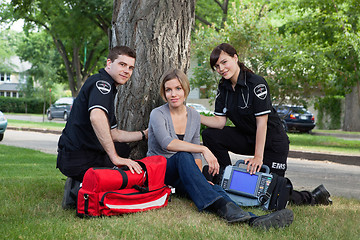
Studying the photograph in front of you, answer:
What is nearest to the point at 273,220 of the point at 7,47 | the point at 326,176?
the point at 326,176

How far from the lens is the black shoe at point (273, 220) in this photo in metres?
3.62

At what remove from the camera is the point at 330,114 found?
1166 inches

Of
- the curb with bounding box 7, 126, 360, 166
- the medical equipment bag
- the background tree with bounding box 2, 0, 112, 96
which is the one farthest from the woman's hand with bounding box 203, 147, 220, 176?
the background tree with bounding box 2, 0, 112, 96

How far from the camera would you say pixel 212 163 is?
176 inches

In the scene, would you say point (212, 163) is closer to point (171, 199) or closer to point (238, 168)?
point (238, 168)

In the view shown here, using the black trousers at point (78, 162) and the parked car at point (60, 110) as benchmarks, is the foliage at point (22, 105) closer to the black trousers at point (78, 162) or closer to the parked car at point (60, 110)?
the parked car at point (60, 110)

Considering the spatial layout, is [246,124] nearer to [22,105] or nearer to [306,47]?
[306,47]

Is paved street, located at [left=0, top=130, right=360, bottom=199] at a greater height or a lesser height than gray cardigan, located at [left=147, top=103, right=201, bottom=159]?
lesser

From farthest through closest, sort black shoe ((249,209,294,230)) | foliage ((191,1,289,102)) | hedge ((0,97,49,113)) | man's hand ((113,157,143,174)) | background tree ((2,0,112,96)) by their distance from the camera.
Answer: hedge ((0,97,49,113)) < background tree ((2,0,112,96)) < foliage ((191,1,289,102)) < man's hand ((113,157,143,174)) < black shoe ((249,209,294,230))

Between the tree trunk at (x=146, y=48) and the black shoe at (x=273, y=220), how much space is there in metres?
2.31

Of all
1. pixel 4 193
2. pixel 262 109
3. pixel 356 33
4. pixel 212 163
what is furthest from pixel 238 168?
pixel 356 33

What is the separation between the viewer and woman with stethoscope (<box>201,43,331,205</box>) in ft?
15.8

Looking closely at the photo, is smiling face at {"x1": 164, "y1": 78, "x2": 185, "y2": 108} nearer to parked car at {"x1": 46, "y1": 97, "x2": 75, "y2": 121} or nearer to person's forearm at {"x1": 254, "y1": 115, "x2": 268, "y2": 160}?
person's forearm at {"x1": 254, "y1": 115, "x2": 268, "y2": 160}

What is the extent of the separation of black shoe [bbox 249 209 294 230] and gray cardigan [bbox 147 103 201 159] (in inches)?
43.3
